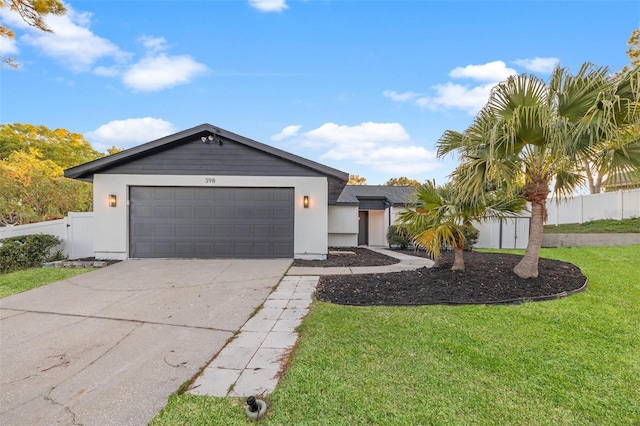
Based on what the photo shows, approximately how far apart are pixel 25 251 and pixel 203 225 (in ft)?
14.4

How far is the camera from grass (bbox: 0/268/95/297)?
222 inches

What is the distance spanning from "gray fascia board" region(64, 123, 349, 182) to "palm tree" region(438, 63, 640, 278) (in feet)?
13.2

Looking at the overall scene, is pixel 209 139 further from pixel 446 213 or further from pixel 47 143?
pixel 47 143

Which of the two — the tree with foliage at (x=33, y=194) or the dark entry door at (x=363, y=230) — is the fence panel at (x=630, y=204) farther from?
the tree with foliage at (x=33, y=194)

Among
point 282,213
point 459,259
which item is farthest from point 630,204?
point 282,213

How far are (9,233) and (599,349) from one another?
39.5 ft

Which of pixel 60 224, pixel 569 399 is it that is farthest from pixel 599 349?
pixel 60 224

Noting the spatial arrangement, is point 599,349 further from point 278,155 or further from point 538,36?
point 538,36

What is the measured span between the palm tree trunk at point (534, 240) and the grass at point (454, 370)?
1.24 m

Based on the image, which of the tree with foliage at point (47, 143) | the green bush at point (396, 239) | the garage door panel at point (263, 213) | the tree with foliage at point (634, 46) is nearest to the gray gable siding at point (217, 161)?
the garage door panel at point (263, 213)

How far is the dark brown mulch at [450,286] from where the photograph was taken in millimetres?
4684

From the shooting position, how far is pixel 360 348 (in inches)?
118

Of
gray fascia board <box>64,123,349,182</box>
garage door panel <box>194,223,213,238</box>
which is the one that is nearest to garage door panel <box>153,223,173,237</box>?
garage door panel <box>194,223,213,238</box>

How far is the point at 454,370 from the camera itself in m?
2.60
